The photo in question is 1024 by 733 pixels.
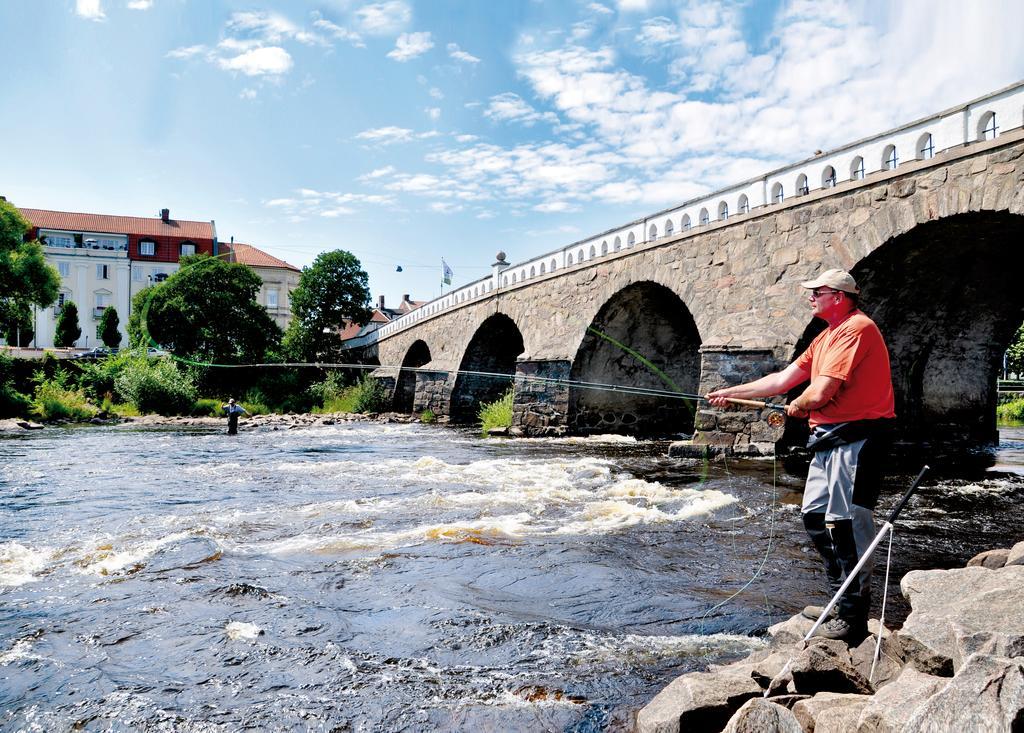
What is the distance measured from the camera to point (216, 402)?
31359 millimetres

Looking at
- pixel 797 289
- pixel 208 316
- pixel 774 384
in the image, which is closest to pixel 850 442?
pixel 774 384

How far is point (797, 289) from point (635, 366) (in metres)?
7.62

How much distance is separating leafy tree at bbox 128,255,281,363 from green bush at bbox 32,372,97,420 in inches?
295

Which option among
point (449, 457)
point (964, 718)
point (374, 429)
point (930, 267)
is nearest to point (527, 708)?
point (964, 718)

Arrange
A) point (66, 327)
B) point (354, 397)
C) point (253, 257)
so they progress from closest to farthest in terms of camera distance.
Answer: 1. point (354, 397)
2. point (66, 327)
3. point (253, 257)

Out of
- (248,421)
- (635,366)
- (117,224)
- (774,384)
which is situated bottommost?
(248,421)

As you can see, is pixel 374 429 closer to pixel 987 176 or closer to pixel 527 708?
pixel 987 176

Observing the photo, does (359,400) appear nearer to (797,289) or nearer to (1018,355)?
(797,289)

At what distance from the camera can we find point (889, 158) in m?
10.1

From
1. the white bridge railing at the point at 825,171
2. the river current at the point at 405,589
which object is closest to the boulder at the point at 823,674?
the river current at the point at 405,589

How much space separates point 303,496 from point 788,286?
311 inches

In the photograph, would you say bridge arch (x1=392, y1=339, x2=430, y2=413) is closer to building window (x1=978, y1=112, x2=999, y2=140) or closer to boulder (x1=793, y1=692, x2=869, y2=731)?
building window (x1=978, y1=112, x2=999, y2=140)

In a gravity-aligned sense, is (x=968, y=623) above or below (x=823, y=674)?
above

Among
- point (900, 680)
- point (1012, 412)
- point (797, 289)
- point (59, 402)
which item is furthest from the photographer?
point (1012, 412)
